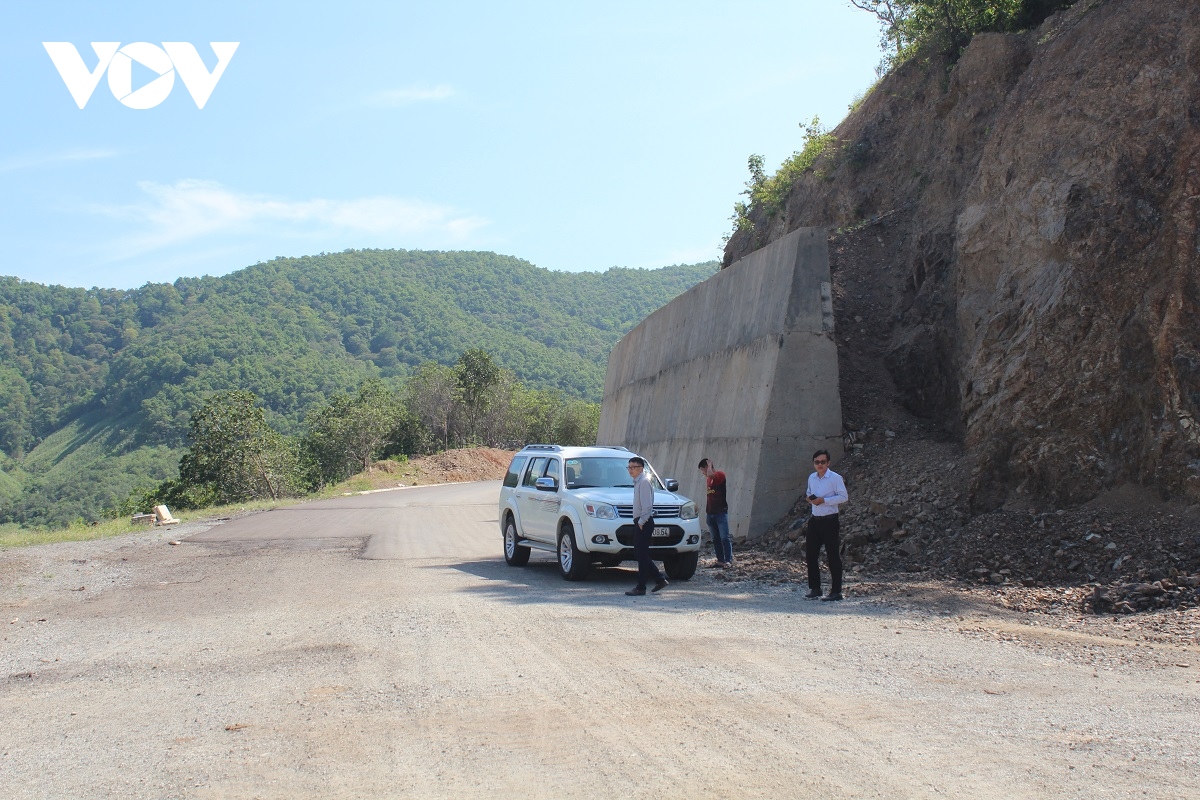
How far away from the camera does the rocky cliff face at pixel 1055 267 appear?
1226 cm

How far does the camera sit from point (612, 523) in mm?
13117

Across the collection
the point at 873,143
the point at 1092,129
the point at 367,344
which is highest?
the point at 367,344

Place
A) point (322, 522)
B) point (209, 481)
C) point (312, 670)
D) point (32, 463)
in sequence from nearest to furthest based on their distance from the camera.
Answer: point (312, 670) → point (322, 522) → point (209, 481) → point (32, 463)

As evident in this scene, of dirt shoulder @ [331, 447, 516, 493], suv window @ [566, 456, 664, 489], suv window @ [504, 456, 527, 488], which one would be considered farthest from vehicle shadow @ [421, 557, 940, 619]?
dirt shoulder @ [331, 447, 516, 493]

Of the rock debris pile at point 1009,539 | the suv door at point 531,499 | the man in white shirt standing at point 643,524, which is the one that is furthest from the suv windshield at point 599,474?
the rock debris pile at point 1009,539

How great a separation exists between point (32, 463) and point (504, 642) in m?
118

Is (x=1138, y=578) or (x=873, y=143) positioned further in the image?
(x=873, y=143)

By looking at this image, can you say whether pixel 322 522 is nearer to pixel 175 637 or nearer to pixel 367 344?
pixel 175 637

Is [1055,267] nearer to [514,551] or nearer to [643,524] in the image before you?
[643,524]

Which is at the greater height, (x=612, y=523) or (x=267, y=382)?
(x=267, y=382)

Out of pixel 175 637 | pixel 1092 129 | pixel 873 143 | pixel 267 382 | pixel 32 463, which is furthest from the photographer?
pixel 267 382

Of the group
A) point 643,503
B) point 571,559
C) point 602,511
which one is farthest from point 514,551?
point 643,503

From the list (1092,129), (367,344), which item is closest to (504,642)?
(1092,129)

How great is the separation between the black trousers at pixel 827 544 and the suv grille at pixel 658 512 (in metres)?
2.44
